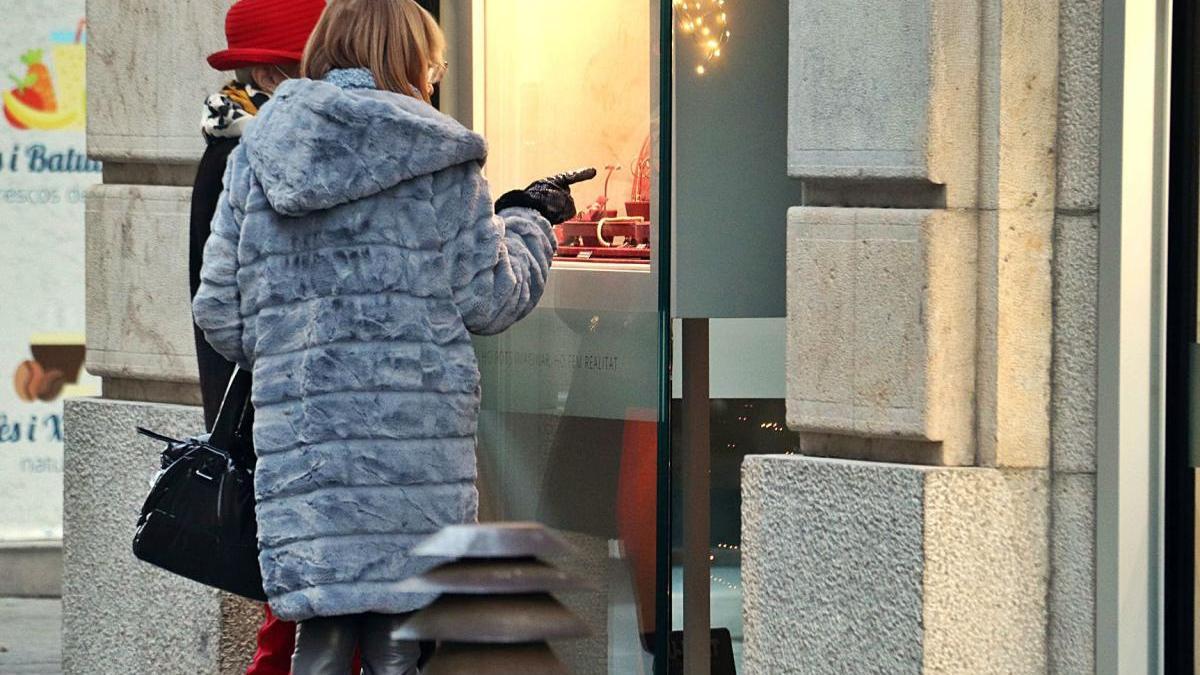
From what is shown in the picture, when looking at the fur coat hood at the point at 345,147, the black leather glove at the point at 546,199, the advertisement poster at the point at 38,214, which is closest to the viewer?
the fur coat hood at the point at 345,147

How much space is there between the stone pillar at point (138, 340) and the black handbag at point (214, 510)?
1.40 meters


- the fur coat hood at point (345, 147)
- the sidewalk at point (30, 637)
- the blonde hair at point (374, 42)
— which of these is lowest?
the sidewalk at point (30, 637)

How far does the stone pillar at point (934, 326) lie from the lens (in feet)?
13.9

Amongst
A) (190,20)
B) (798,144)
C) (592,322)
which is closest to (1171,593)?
(798,144)

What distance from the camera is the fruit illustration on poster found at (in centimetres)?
898

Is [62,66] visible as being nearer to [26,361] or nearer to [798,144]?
[26,361]

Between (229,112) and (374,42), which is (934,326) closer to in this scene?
(374,42)

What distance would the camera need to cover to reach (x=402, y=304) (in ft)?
13.1

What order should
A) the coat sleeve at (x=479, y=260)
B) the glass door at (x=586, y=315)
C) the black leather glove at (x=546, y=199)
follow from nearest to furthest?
the coat sleeve at (x=479, y=260), the black leather glove at (x=546, y=199), the glass door at (x=586, y=315)

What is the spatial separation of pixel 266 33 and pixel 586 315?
1251 mm

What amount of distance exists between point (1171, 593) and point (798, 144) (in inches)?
48.8

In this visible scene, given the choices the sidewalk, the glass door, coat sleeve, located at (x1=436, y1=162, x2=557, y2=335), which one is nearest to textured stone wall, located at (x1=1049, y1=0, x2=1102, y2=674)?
the glass door

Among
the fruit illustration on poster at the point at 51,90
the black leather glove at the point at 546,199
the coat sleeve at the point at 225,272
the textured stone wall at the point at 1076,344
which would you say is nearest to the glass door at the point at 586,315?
the black leather glove at the point at 546,199

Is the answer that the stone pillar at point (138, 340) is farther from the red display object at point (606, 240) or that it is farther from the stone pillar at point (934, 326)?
the stone pillar at point (934, 326)
